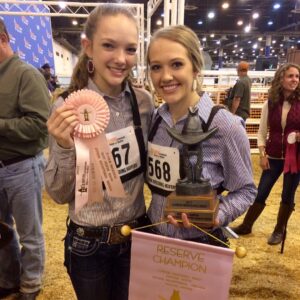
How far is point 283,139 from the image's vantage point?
2.69 m

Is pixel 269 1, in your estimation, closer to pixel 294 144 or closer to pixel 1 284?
pixel 294 144

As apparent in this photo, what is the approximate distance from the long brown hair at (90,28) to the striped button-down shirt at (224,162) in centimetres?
29

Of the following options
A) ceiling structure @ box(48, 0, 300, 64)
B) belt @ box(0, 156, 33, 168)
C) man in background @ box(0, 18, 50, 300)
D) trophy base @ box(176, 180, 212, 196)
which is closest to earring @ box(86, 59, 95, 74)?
trophy base @ box(176, 180, 212, 196)

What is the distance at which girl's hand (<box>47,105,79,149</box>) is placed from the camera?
0.94 meters

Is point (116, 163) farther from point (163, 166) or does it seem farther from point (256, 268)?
point (256, 268)

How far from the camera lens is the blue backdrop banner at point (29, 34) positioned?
5.21 metres

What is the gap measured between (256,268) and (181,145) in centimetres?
180

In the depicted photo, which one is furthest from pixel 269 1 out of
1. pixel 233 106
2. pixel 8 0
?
pixel 8 0

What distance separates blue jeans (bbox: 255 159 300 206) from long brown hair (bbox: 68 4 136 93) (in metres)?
2.03

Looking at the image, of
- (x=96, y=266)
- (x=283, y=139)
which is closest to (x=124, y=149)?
(x=96, y=266)

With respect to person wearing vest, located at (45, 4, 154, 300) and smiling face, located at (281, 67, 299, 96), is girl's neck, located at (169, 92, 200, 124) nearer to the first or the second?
person wearing vest, located at (45, 4, 154, 300)

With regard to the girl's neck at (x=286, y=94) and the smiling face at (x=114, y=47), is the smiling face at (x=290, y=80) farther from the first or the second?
the smiling face at (x=114, y=47)

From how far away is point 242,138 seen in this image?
104cm

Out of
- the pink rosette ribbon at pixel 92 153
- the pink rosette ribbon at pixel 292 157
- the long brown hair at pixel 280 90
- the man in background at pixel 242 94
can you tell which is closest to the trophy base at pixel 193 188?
the pink rosette ribbon at pixel 92 153
